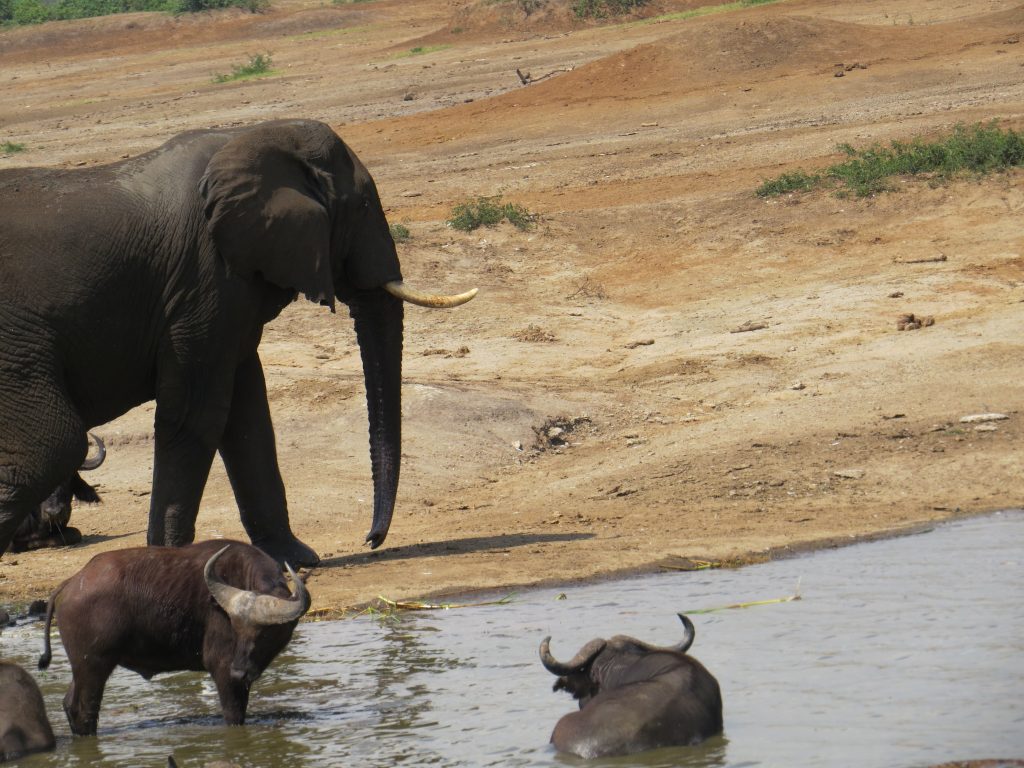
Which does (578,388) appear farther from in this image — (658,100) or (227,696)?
(658,100)

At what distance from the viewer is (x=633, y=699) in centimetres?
651

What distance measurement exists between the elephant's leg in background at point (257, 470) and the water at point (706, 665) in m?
1.18

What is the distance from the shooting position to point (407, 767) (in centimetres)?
677

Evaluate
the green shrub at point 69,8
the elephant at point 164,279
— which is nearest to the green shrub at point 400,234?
the elephant at point 164,279

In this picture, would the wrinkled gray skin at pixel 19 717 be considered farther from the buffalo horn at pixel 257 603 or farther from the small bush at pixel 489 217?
the small bush at pixel 489 217

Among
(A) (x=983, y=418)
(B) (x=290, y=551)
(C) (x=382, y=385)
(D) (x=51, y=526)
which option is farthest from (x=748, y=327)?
(D) (x=51, y=526)

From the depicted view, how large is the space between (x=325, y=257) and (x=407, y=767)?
141 inches

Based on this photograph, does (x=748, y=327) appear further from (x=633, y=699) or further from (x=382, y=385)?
(x=633, y=699)

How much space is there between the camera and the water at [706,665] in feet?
22.3

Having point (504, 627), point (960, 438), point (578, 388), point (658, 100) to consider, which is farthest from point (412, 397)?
point (658, 100)

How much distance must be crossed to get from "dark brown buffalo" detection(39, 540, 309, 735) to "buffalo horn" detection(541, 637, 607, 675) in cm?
103

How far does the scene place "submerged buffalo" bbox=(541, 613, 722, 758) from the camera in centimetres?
644

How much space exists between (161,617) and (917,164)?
13.4m

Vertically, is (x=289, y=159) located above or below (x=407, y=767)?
above
